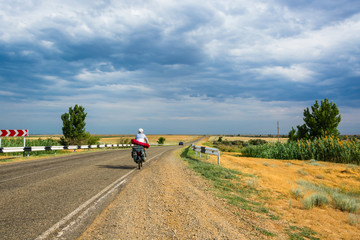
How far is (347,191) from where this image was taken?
1019cm

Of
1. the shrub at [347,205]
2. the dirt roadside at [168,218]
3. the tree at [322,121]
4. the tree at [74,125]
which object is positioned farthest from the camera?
the tree at [74,125]

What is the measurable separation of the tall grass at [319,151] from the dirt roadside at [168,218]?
18.5m

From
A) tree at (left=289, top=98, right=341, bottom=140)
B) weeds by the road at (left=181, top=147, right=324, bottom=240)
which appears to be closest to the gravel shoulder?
weeds by the road at (left=181, top=147, right=324, bottom=240)

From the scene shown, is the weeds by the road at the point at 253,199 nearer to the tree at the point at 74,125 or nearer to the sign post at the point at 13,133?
the sign post at the point at 13,133

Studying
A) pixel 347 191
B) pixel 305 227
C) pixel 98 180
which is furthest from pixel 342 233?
pixel 98 180

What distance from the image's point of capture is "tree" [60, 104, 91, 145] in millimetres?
35969

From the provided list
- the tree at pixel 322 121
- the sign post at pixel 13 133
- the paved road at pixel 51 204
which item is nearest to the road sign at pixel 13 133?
the sign post at pixel 13 133

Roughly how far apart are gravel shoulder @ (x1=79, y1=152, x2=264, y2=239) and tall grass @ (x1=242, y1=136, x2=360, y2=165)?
18489 millimetres

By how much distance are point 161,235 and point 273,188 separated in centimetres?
682

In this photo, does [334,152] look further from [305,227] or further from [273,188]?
[305,227]

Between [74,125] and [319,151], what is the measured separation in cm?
3491

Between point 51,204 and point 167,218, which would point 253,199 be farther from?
point 51,204

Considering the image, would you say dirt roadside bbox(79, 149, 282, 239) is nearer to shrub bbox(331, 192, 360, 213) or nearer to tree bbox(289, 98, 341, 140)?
shrub bbox(331, 192, 360, 213)

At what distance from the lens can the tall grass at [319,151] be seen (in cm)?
1928
